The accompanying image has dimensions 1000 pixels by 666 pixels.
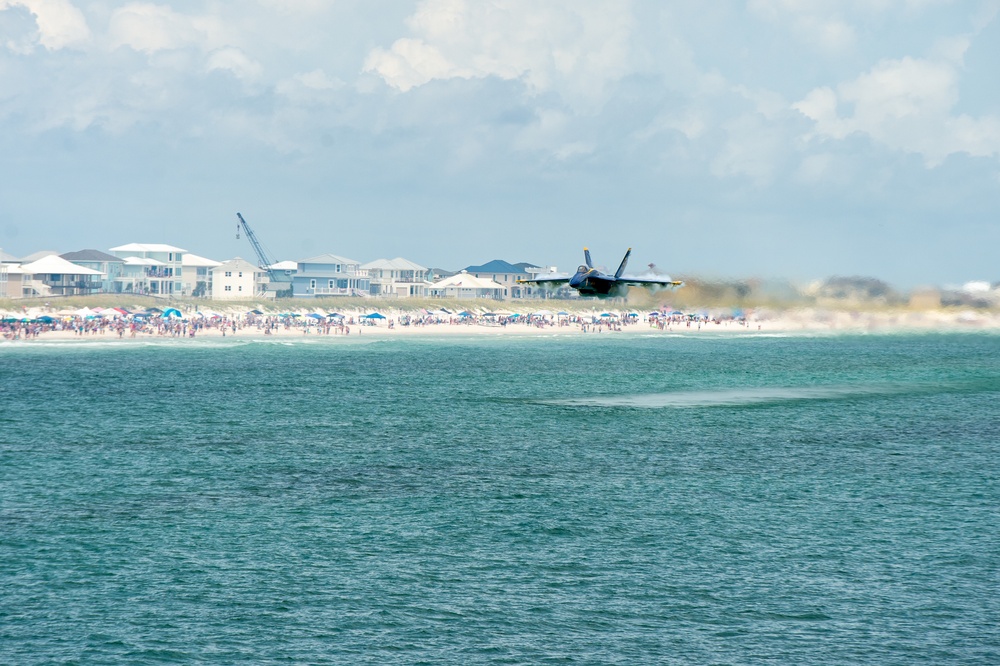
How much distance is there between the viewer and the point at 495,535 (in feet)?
146

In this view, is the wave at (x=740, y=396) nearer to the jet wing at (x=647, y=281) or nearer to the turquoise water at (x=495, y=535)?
the turquoise water at (x=495, y=535)

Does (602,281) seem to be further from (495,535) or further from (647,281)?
(495,535)

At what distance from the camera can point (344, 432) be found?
8175 cm

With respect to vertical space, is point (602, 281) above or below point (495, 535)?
above

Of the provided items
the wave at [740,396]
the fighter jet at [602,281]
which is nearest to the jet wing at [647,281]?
the fighter jet at [602,281]

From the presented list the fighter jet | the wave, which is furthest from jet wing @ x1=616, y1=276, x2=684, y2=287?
the wave

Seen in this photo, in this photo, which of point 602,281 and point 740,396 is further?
point 740,396

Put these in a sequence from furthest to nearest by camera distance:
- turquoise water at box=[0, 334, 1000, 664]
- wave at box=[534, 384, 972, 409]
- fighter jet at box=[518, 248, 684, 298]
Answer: wave at box=[534, 384, 972, 409] < fighter jet at box=[518, 248, 684, 298] < turquoise water at box=[0, 334, 1000, 664]

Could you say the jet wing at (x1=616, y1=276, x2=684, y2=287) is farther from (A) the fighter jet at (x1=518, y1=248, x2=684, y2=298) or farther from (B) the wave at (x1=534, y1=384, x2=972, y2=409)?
(B) the wave at (x1=534, y1=384, x2=972, y2=409)

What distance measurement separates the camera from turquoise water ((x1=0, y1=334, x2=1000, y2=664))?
31828 millimetres

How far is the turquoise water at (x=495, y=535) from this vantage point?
104ft

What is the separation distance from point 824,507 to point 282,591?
2755cm

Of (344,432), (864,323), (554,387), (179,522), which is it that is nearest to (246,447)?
(344,432)

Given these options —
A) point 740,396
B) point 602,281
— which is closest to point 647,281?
point 602,281
